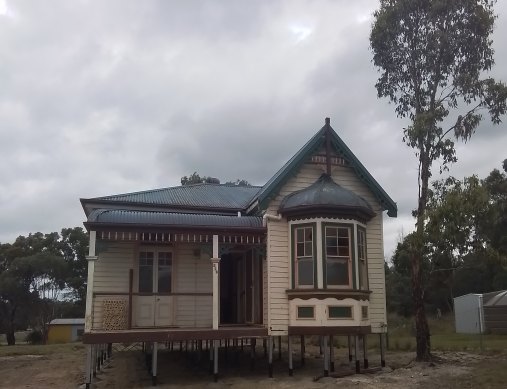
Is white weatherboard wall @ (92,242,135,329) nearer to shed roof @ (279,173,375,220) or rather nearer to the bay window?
shed roof @ (279,173,375,220)

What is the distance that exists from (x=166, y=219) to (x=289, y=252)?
385cm

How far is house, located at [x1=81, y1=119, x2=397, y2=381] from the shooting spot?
53.4 ft

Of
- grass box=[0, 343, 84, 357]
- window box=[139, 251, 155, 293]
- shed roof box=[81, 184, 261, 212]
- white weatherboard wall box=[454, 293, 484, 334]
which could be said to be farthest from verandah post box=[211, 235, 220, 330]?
white weatherboard wall box=[454, 293, 484, 334]

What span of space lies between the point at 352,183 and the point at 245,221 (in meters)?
4.10

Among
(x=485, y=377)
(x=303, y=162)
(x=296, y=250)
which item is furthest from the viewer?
(x=303, y=162)

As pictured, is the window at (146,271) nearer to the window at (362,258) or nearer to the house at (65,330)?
the window at (362,258)

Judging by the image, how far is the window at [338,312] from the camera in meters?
16.2

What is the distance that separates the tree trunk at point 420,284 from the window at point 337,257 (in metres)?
2.19

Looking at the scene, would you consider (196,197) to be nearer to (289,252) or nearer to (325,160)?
(325,160)

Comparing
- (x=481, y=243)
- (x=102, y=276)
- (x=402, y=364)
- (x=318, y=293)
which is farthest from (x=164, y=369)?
(x=481, y=243)

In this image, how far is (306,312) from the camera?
1644cm

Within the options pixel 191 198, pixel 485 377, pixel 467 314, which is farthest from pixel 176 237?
pixel 467 314

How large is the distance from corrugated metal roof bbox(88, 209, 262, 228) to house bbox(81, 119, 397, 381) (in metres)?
0.03

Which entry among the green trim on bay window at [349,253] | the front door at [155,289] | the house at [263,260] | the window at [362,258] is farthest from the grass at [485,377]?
the front door at [155,289]
